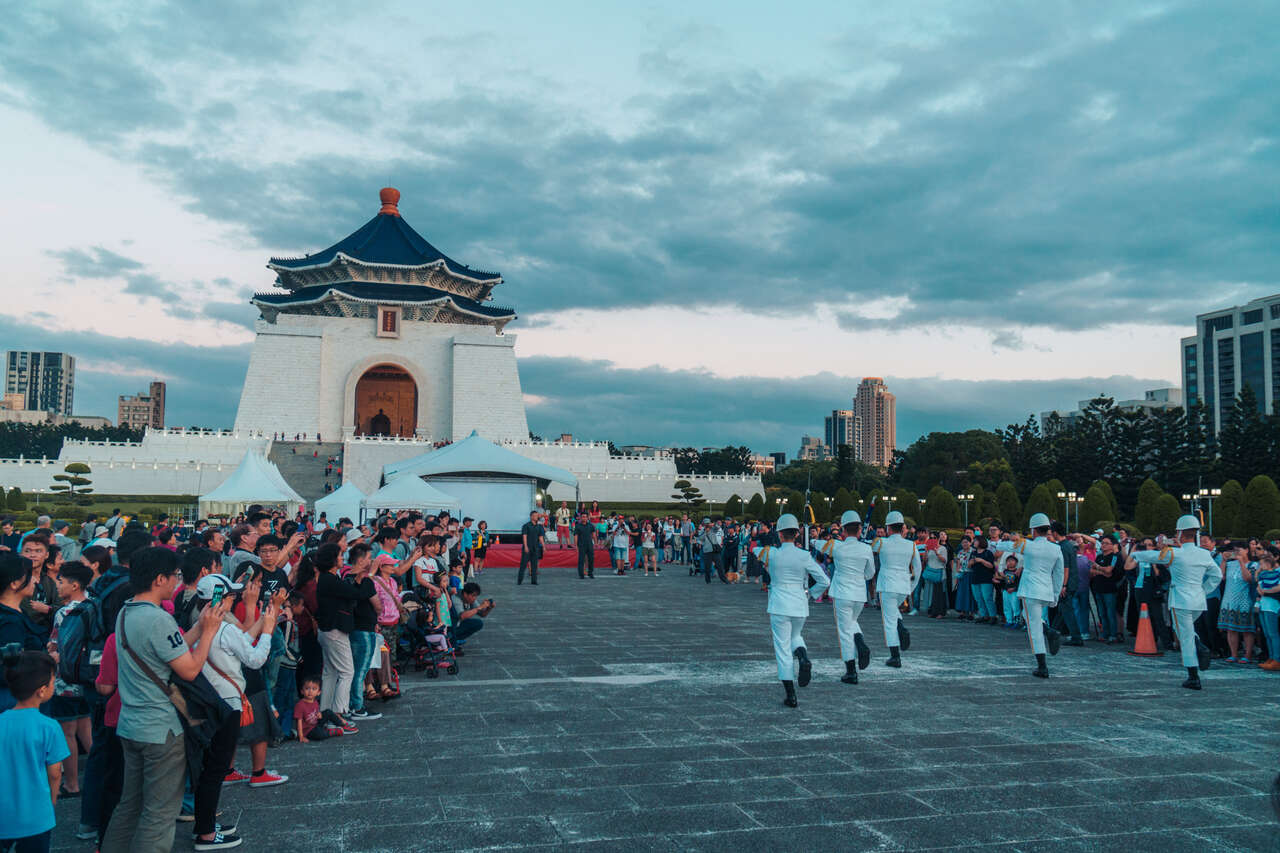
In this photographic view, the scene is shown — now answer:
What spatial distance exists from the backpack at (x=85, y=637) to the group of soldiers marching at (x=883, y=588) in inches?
186

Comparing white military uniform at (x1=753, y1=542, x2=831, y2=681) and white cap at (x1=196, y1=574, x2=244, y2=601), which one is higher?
white cap at (x1=196, y1=574, x2=244, y2=601)

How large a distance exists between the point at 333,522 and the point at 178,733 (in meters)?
20.9

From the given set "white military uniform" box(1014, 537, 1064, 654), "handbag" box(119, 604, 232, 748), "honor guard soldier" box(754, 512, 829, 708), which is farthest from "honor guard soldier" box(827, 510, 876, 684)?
"handbag" box(119, 604, 232, 748)

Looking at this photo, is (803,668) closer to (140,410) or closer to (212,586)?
(212,586)

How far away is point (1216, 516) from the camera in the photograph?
91.8ft

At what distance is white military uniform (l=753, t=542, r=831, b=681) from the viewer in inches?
279

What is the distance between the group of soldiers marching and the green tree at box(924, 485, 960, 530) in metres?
25.4

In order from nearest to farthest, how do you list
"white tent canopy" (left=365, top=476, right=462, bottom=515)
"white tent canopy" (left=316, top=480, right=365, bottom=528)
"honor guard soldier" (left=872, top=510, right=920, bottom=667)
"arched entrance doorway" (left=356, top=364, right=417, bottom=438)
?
"honor guard soldier" (left=872, top=510, right=920, bottom=667)
"white tent canopy" (left=365, top=476, right=462, bottom=515)
"white tent canopy" (left=316, top=480, right=365, bottom=528)
"arched entrance doorway" (left=356, top=364, right=417, bottom=438)

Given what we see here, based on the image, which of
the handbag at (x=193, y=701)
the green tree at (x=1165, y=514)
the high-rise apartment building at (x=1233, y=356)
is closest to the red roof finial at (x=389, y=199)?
the green tree at (x=1165, y=514)

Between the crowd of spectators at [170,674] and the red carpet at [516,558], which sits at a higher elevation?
the crowd of spectators at [170,674]

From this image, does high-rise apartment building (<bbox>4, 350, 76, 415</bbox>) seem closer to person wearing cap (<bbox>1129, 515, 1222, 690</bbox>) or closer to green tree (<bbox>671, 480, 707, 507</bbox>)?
green tree (<bbox>671, 480, 707, 507</bbox>)

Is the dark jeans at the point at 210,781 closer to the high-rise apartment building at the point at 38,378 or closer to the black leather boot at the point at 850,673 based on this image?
the black leather boot at the point at 850,673

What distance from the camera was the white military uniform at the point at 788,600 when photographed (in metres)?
7.08

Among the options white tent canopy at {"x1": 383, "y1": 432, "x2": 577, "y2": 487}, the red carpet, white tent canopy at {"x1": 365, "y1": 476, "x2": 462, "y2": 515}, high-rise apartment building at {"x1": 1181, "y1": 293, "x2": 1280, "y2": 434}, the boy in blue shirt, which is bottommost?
the red carpet
